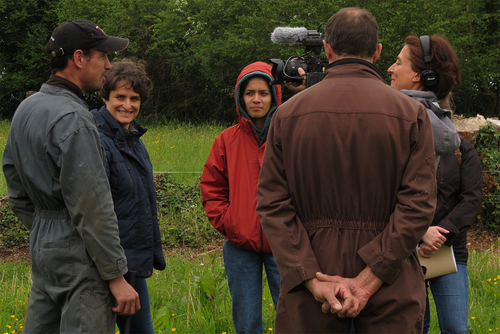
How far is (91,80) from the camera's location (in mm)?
2314

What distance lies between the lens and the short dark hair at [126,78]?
308cm

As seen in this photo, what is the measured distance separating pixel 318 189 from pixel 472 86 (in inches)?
813

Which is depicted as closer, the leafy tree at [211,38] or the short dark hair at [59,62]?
the short dark hair at [59,62]

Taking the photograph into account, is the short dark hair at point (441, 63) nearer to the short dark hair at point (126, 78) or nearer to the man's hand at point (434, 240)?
the man's hand at point (434, 240)

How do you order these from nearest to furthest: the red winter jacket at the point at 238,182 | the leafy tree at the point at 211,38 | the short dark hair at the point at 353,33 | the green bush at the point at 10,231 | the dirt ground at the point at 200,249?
the short dark hair at the point at 353,33 → the red winter jacket at the point at 238,182 → the dirt ground at the point at 200,249 → the green bush at the point at 10,231 → the leafy tree at the point at 211,38

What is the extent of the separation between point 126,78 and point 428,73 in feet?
5.97

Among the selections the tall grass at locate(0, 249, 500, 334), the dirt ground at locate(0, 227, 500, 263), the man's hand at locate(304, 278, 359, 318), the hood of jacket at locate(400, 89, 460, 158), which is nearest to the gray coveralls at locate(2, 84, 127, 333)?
the man's hand at locate(304, 278, 359, 318)

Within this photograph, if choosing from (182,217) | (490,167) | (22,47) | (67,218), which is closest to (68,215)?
(67,218)

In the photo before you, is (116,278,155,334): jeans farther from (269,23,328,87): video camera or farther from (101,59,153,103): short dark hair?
(269,23,328,87): video camera

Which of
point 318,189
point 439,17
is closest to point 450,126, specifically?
point 318,189

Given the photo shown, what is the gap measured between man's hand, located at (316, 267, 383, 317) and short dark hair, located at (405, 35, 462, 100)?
1338 mm

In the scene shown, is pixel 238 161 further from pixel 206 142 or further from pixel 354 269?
pixel 206 142

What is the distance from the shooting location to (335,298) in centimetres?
186

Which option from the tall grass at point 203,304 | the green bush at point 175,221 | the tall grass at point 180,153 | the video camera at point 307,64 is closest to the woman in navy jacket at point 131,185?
the tall grass at point 203,304
